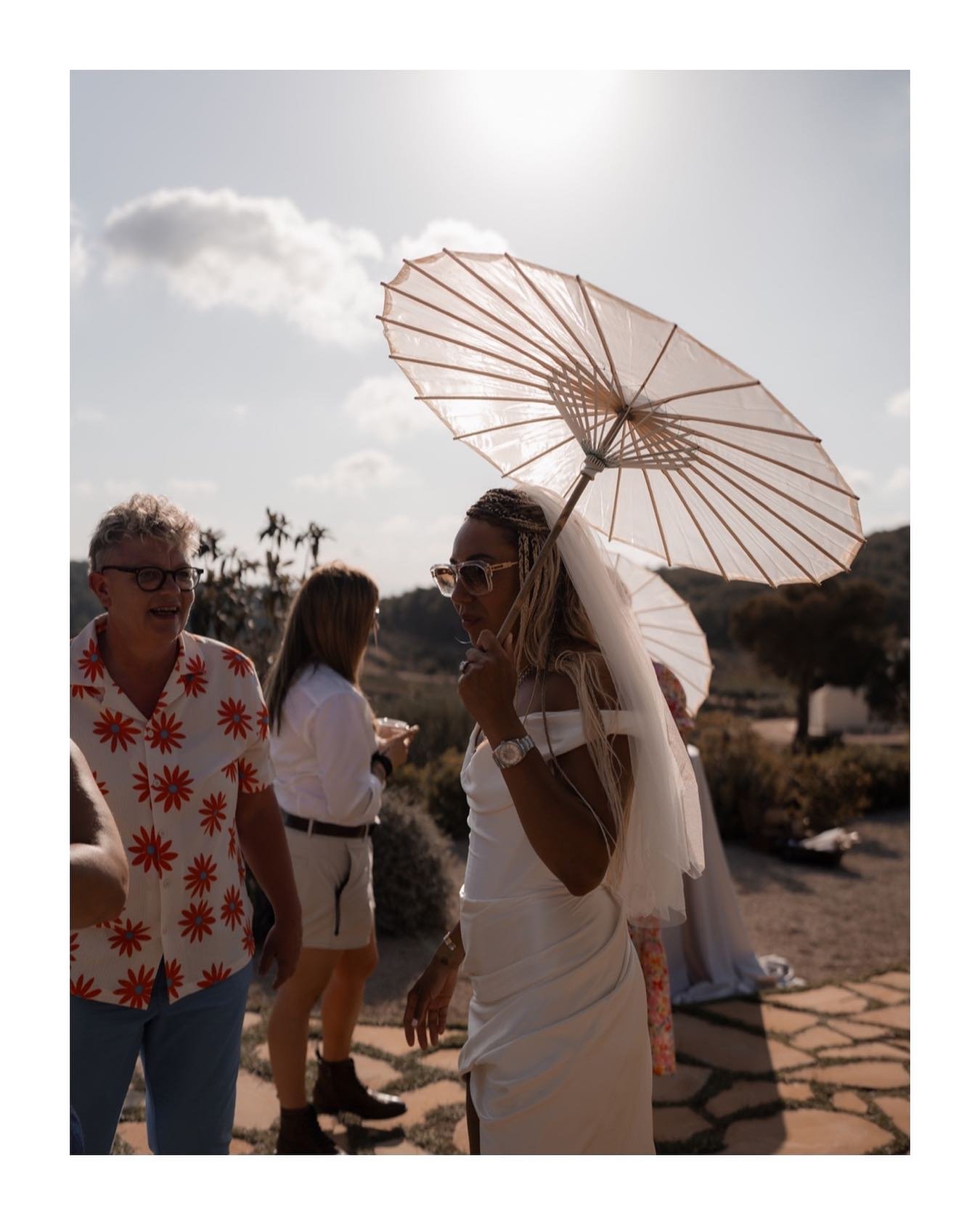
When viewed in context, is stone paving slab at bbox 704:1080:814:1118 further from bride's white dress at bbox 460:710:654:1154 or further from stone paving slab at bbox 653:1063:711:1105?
bride's white dress at bbox 460:710:654:1154

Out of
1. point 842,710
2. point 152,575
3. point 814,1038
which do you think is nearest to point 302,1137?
point 152,575

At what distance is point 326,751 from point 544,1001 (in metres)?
1.59

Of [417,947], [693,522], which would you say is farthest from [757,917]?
[693,522]

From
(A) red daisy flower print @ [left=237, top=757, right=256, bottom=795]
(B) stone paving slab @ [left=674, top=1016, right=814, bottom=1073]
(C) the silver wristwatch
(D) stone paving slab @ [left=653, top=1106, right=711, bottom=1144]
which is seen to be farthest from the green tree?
(C) the silver wristwatch

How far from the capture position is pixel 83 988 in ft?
7.36

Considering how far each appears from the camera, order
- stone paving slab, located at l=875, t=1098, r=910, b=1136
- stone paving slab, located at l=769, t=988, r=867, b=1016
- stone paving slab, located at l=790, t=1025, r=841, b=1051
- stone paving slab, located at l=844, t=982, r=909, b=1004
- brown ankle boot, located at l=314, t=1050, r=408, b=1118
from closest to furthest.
A: brown ankle boot, located at l=314, t=1050, r=408, b=1118
stone paving slab, located at l=875, t=1098, r=910, b=1136
stone paving slab, located at l=790, t=1025, r=841, b=1051
stone paving slab, located at l=769, t=988, r=867, b=1016
stone paving slab, located at l=844, t=982, r=909, b=1004

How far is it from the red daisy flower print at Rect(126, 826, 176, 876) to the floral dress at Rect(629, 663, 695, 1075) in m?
2.35

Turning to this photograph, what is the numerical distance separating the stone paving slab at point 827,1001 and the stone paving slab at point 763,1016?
133 mm

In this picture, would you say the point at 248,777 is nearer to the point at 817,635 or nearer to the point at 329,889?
the point at 329,889

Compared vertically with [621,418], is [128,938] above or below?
below

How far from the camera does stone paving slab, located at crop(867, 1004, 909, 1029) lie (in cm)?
523

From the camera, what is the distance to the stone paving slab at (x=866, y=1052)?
476cm

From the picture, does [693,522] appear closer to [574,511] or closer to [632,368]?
[574,511]

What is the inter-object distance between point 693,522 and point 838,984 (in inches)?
179
